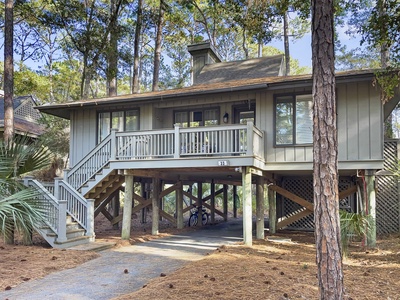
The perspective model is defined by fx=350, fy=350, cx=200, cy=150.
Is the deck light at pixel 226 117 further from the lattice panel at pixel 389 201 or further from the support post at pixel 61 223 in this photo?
the support post at pixel 61 223

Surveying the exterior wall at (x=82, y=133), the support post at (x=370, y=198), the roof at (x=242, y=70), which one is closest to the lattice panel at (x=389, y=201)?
the support post at (x=370, y=198)

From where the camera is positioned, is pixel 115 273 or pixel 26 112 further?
pixel 26 112

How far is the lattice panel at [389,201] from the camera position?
40.0 ft

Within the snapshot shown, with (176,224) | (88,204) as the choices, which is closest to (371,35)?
(88,204)

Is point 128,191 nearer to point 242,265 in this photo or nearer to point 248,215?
point 248,215

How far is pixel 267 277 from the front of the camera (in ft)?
18.4

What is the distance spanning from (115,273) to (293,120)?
21.8 feet

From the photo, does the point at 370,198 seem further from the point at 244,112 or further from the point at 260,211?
the point at 244,112

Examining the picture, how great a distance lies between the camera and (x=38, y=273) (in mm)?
6512

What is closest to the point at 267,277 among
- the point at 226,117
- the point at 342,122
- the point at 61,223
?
the point at 61,223

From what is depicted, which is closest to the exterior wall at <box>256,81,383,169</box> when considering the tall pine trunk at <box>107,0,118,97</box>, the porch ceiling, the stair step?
the porch ceiling

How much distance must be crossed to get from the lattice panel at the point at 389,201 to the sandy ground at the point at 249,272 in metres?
2.93

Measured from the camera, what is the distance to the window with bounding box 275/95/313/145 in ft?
33.7

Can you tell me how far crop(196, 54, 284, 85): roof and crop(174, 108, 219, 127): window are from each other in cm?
291
